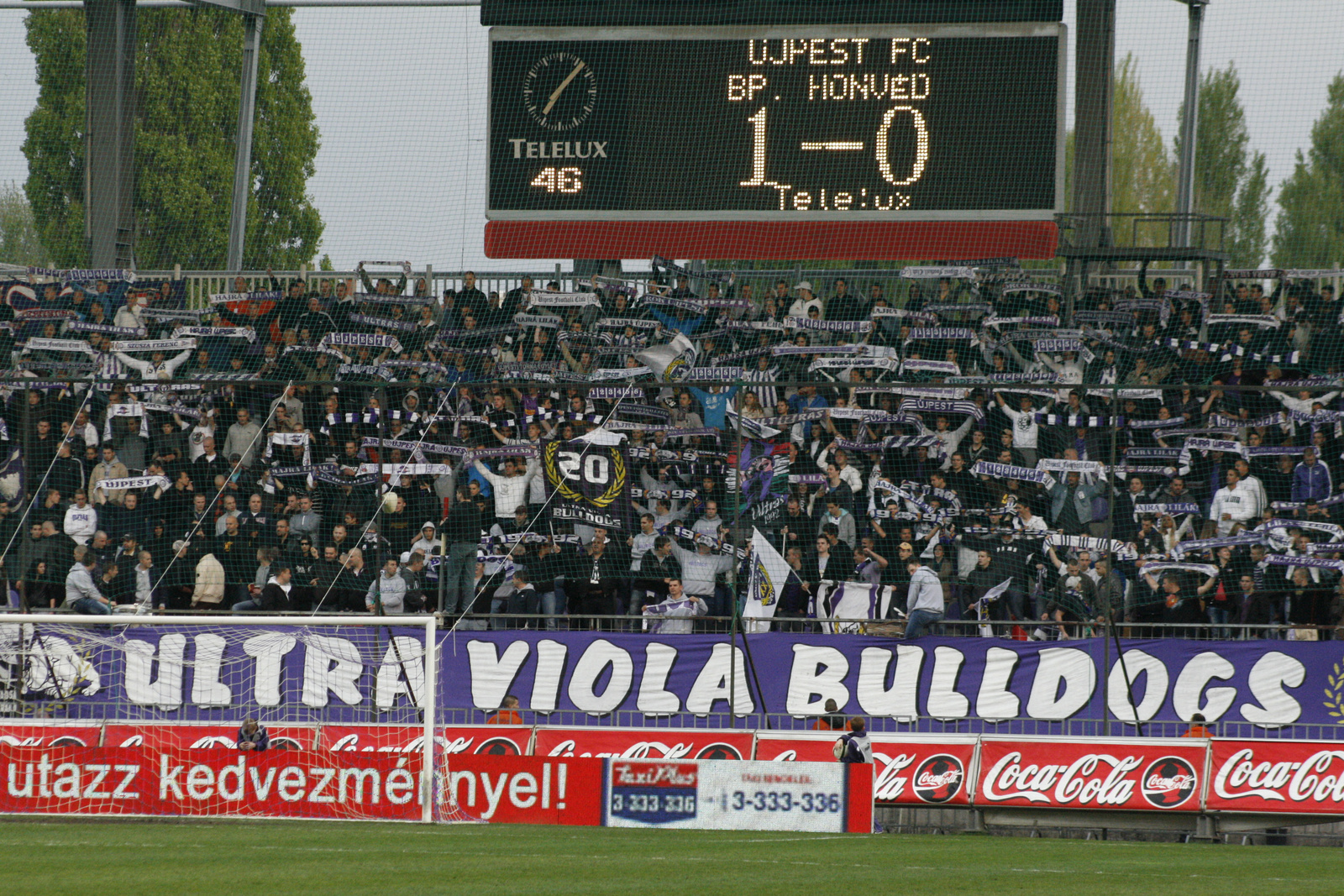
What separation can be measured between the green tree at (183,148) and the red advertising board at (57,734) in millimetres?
27576

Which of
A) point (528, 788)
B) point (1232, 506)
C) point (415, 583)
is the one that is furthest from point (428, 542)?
point (1232, 506)

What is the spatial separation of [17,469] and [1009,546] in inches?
354

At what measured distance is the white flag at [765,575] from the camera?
14195mm

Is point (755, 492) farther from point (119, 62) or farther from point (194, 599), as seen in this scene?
point (119, 62)

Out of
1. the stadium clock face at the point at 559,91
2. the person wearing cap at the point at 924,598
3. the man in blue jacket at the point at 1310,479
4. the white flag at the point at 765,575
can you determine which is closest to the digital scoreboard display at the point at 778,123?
the stadium clock face at the point at 559,91

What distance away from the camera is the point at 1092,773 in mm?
13094

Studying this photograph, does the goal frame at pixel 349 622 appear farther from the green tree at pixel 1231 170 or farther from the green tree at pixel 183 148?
the green tree at pixel 1231 170

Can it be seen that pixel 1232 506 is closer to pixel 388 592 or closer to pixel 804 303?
pixel 804 303

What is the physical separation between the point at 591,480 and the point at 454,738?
2.56 meters

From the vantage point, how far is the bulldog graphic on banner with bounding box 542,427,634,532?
1459 centimetres

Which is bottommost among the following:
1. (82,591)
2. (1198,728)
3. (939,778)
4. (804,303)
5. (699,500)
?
(939,778)

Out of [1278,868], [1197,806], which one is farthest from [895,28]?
[1278,868]

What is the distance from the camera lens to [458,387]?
1473 cm

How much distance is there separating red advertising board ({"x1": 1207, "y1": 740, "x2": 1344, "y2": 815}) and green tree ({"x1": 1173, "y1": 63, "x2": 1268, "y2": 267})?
41596 millimetres
